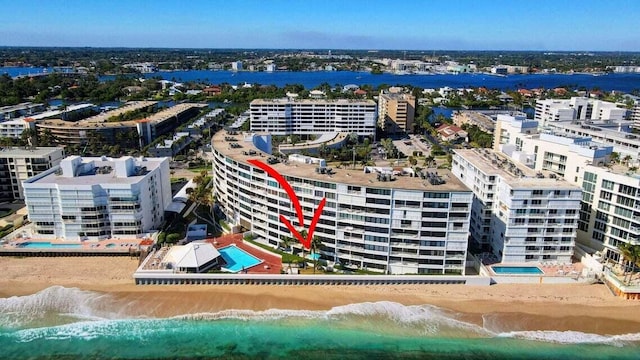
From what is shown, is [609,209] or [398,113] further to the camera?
[398,113]

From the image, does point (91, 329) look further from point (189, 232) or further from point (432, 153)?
point (432, 153)

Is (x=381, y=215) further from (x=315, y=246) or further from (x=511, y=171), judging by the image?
(x=511, y=171)

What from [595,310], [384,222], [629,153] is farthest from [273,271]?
[629,153]

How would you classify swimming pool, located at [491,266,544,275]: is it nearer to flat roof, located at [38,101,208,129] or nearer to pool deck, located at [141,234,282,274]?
pool deck, located at [141,234,282,274]

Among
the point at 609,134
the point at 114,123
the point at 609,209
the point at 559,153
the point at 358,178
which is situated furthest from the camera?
the point at 114,123

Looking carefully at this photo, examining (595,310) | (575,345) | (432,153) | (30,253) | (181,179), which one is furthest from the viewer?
(432,153)

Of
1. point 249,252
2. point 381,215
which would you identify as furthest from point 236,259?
point 381,215

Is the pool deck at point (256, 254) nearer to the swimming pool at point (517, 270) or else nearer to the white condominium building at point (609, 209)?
the swimming pool at point (517, 270)

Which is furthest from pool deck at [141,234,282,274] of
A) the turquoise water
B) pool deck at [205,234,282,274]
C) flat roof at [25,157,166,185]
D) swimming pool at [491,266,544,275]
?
swimming pool at [491,266,544,275]
